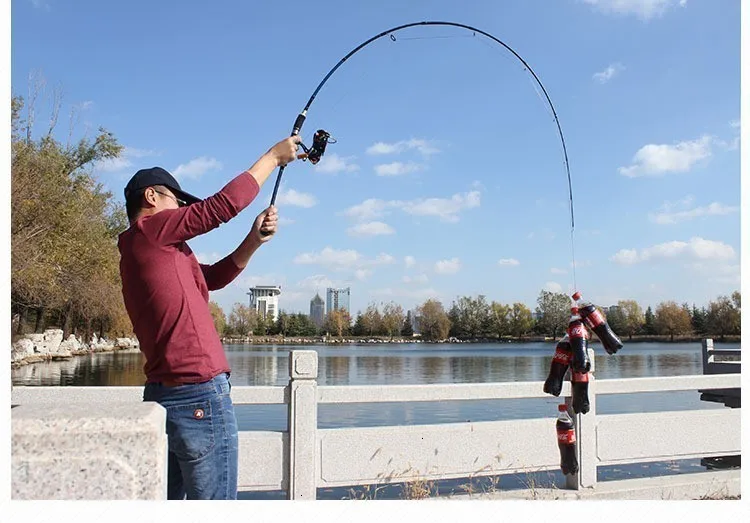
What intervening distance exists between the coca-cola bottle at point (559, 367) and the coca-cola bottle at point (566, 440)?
196mm

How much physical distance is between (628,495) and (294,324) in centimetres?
6950

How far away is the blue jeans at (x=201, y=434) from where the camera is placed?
216 cm

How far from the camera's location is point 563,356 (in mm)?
4129

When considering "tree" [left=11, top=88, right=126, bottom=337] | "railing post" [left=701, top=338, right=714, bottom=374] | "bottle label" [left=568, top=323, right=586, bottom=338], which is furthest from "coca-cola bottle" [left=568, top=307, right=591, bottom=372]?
"tree" [left=11, top=88, right=126, bottom=337]

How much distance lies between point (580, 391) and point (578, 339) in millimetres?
385

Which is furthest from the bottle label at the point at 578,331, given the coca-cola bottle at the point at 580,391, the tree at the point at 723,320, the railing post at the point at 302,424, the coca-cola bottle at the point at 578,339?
the tree at the point at 723,320

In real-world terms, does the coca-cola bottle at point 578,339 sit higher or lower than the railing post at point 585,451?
higher

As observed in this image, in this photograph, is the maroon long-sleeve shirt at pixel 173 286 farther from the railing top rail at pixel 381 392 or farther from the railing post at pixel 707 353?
the railing post at pixel 707 353

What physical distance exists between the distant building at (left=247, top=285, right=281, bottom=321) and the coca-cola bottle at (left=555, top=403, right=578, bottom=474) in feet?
223

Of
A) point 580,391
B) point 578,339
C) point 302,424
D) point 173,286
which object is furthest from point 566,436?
point 173,286

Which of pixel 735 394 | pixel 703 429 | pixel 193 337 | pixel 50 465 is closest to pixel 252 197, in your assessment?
pixel 193 337

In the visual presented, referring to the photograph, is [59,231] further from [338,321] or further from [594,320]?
[338,321]

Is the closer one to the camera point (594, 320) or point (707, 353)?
point (594, 320)

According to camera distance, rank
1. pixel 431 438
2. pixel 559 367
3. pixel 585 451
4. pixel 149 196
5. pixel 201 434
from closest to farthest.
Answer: pixel 201 434
pixel 149 196
pixel 559 367
pixel 431 438
pixel 585 451
